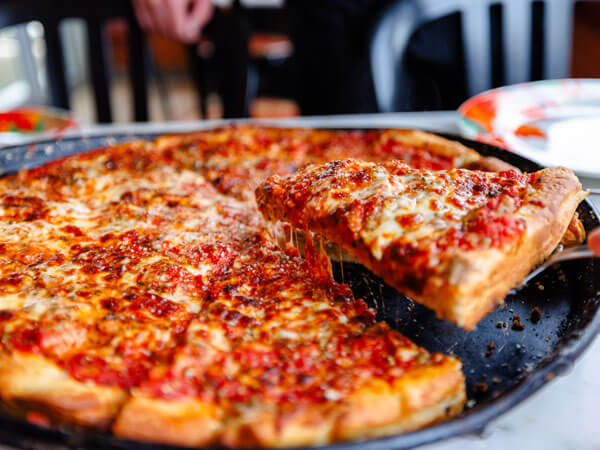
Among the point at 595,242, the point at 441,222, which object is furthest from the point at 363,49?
the point at 595,242

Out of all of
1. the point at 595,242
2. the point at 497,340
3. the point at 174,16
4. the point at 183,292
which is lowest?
the point at 497,340

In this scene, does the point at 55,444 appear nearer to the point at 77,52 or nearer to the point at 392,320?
the point at 392,320

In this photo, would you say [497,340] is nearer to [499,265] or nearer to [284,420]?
[499,265]

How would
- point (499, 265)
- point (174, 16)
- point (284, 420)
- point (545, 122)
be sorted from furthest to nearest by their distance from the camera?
point (174, 16), point (545, 122), point (499, 265), point (284, 420)

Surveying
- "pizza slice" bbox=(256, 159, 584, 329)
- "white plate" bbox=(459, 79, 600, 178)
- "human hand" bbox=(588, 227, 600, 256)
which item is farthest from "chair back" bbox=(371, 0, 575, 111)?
"human hand" bbox=(588, 227, 600, 256)

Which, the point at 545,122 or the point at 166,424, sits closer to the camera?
the point at 166,424

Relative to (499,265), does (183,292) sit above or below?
below
